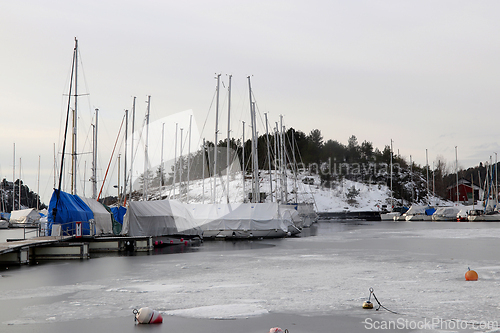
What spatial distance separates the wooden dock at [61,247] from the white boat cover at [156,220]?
2.06m

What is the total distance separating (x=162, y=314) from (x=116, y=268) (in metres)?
11.1

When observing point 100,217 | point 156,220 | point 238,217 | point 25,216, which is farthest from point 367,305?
point 25,216

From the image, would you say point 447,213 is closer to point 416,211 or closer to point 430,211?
point 430,211

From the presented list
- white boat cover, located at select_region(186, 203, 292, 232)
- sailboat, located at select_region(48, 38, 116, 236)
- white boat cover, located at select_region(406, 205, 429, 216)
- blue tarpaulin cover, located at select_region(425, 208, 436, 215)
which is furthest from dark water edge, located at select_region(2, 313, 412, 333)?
blue tarpaulin cover, located at select_region(425, 208, 436, 215)

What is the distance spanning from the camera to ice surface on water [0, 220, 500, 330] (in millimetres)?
12047

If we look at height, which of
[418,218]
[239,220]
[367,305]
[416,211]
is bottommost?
[418,218]

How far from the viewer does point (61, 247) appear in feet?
90.7

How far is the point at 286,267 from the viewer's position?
2106 cm

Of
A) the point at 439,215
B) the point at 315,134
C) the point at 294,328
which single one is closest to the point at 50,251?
the point at 294,328

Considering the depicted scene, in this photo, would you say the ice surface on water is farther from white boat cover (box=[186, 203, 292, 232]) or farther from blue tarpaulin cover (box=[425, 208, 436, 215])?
blue tarpaulin cover (box=[425, 208, 436, 215])

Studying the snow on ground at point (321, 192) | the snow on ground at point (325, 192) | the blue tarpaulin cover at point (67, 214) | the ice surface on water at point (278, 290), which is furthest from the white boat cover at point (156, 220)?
the snow on ground at point (325, 192)

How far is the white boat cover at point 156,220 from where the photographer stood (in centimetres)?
3559

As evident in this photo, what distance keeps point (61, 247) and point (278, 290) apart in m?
17.4

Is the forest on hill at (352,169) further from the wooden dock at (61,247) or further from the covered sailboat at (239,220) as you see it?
the wooden dock at (61,247)
